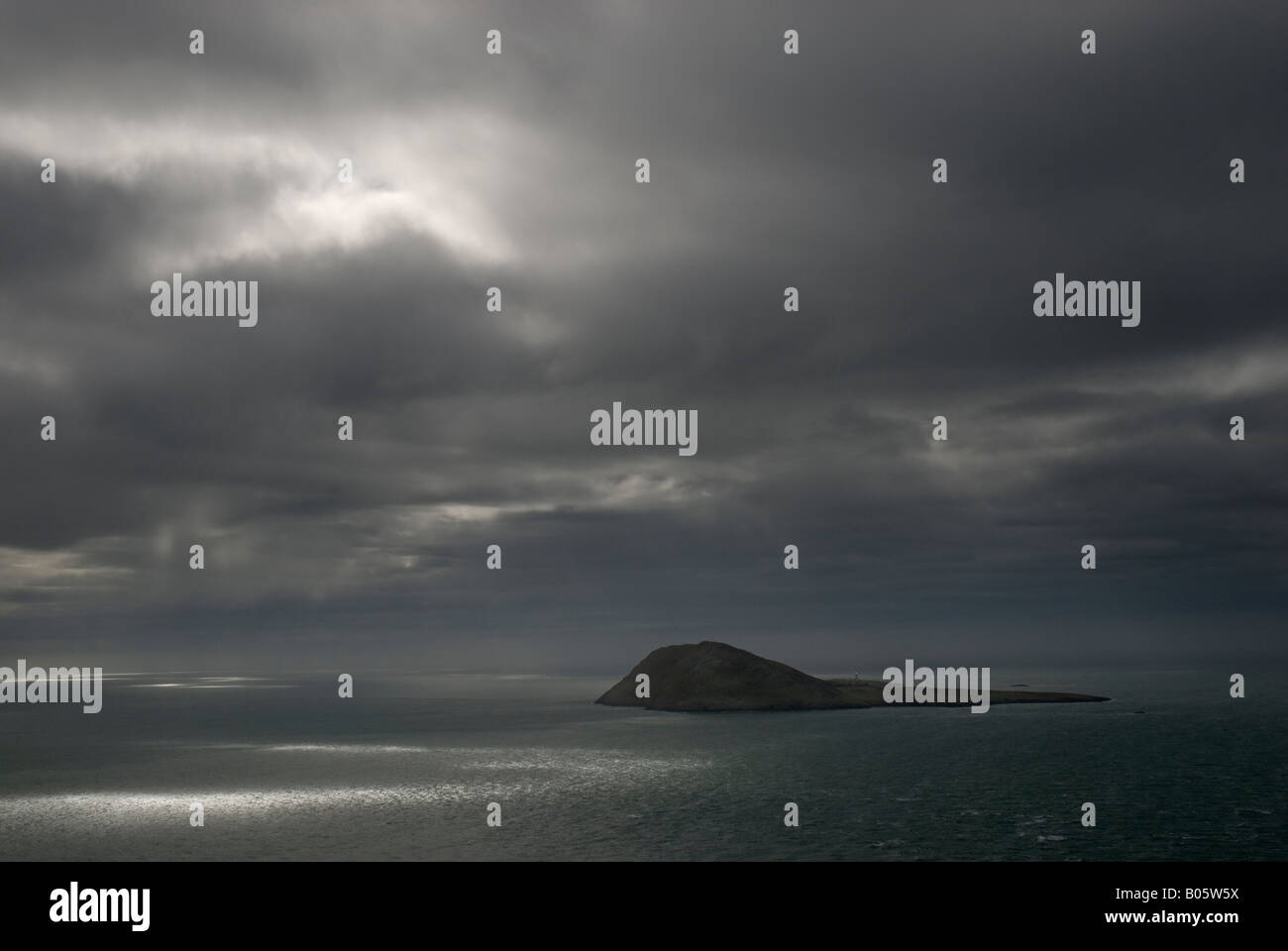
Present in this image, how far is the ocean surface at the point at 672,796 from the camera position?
70.7 metres

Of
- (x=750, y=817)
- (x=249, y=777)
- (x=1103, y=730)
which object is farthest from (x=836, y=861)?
(x=1103, y=730)

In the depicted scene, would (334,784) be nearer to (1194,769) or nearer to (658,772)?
(658,772)

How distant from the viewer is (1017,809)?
85.9 metres

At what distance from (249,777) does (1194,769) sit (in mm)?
129889

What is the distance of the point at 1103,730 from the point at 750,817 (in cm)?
12248

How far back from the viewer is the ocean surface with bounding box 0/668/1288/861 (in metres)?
70.7

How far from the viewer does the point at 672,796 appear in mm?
96562
